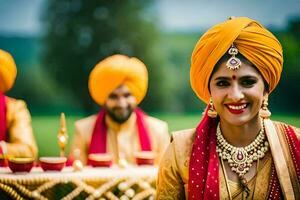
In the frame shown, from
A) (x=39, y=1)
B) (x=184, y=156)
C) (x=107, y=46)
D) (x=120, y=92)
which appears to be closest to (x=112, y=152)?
(x=120, y=92)

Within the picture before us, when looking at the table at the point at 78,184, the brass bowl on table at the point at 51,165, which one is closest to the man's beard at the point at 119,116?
the table at the point at 78,184

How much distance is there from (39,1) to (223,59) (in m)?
8.42

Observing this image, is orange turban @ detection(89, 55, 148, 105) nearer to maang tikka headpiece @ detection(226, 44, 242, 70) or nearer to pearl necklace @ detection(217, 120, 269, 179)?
pearl necklace @ detection(217, 120, 269, 179)

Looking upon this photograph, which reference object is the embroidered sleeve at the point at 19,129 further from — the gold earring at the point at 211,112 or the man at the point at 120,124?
the gold earring at the point at 211,112

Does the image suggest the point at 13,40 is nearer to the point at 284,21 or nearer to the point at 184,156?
the point at 284,21

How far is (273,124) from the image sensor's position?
10.2 ft

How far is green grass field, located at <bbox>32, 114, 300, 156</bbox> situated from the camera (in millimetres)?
10125

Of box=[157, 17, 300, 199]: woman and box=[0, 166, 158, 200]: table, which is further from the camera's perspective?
box=[0, 166, 158, 200]: table

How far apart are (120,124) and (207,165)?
286cm

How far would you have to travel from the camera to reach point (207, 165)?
3049mm

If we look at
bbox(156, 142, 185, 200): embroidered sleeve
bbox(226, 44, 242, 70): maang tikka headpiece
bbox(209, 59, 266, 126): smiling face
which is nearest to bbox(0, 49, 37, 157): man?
bbox(156, 142, 185, 200): embroidered sleeve

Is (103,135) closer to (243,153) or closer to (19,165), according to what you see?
(19,165)

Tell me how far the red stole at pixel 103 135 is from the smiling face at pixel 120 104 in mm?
132

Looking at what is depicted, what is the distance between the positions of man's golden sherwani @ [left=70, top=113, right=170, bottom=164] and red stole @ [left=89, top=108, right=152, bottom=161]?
0.05 meters
